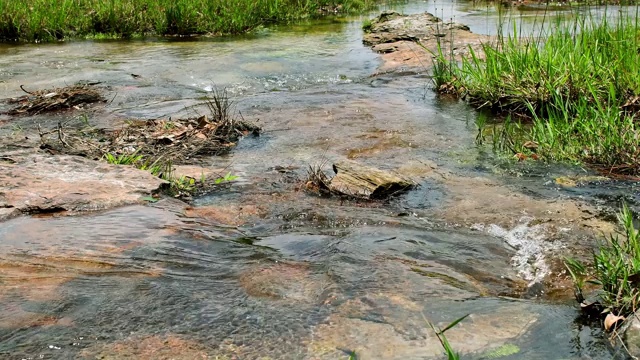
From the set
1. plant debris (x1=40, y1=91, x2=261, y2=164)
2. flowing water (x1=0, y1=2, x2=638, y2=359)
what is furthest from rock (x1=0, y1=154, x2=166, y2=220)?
plant debris (x1=40, y1=91, x2=261, y2=164)

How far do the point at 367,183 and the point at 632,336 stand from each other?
200 cm

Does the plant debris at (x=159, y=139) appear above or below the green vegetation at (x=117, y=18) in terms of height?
below

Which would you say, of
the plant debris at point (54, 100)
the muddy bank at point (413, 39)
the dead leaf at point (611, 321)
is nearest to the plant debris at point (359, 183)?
the dead leaf at point (611, 321)

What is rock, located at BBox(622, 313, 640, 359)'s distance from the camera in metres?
2.00

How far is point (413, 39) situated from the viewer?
395 inches

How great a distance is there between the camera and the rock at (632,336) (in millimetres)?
1996

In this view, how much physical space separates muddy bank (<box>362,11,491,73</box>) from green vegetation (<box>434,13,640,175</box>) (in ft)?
6.37

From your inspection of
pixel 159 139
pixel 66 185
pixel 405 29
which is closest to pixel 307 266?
pixel 66 185

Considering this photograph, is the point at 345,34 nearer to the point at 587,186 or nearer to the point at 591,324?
the point at 587,186

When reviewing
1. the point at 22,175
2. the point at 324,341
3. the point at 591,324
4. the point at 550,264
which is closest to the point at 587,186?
the point at 550,264

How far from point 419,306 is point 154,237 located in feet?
4.37

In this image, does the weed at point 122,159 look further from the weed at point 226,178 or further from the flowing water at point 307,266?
the weed at point 226,178

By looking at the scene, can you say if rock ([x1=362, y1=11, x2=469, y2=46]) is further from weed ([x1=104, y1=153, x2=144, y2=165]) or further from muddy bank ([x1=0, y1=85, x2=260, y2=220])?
weed ([x1=104, y1=153, x2=144, y2=165])

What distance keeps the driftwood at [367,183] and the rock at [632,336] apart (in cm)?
189
